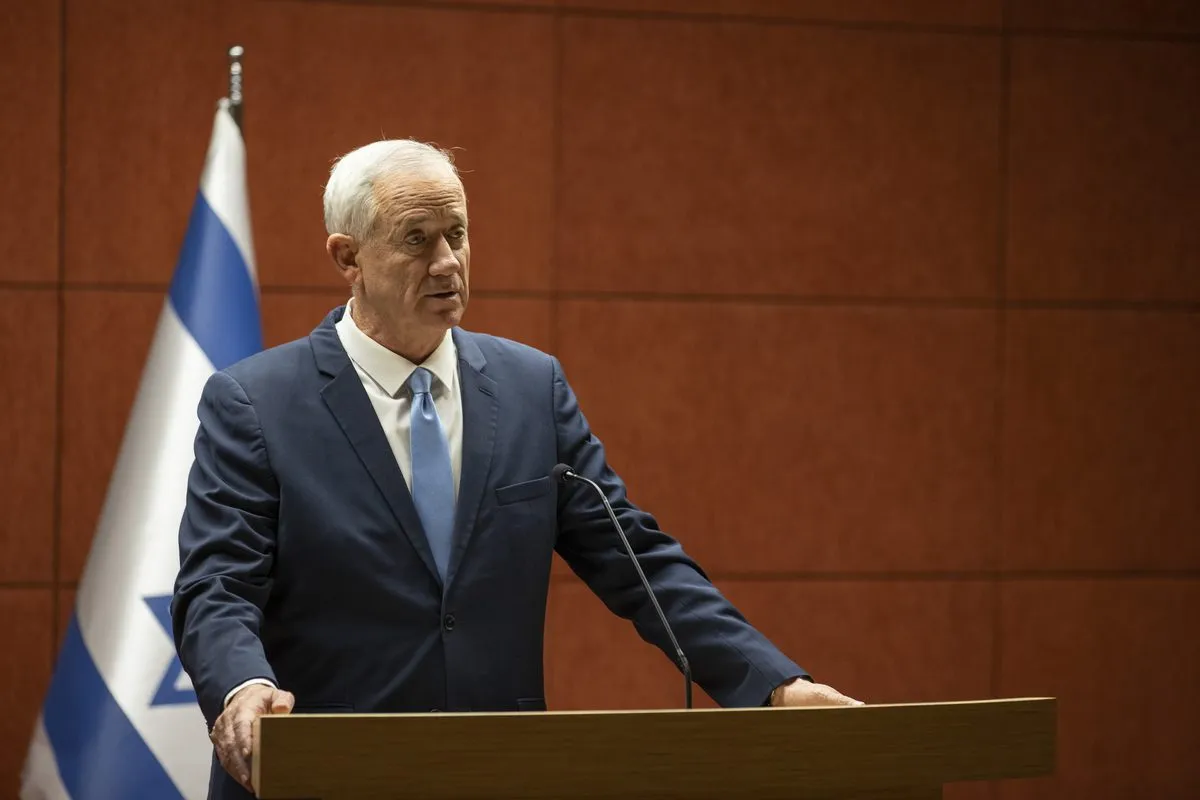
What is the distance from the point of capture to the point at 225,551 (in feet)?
5.64

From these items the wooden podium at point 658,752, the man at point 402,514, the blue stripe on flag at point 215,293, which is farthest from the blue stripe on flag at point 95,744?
the wooden podium at point 658,752

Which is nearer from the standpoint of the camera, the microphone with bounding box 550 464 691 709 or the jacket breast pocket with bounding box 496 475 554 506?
the microphone with bounding box 550 464 691 709

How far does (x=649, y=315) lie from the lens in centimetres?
367

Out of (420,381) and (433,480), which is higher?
(420,381)

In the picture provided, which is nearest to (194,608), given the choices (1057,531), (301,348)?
(301,348)

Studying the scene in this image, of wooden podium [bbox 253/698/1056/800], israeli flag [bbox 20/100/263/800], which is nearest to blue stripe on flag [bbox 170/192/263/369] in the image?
israeli flag [bbox 20/100/263/800]

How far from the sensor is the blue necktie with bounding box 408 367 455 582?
1.83m

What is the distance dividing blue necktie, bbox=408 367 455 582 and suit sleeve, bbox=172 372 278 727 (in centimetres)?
18

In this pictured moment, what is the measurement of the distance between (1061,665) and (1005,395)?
744 millimetres

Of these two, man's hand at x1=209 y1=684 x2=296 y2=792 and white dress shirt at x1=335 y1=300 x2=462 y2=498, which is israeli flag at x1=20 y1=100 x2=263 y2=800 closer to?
white dress shirt at x1=335 y1=300 x2=462 y2=498

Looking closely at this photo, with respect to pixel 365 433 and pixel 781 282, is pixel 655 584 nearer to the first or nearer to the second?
pixel 365 433

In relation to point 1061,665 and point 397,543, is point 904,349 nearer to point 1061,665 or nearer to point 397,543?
point 1061,665

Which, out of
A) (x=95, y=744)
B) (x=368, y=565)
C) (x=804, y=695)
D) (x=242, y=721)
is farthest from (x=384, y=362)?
(x=95, y=744)

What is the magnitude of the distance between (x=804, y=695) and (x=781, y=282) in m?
2.16
